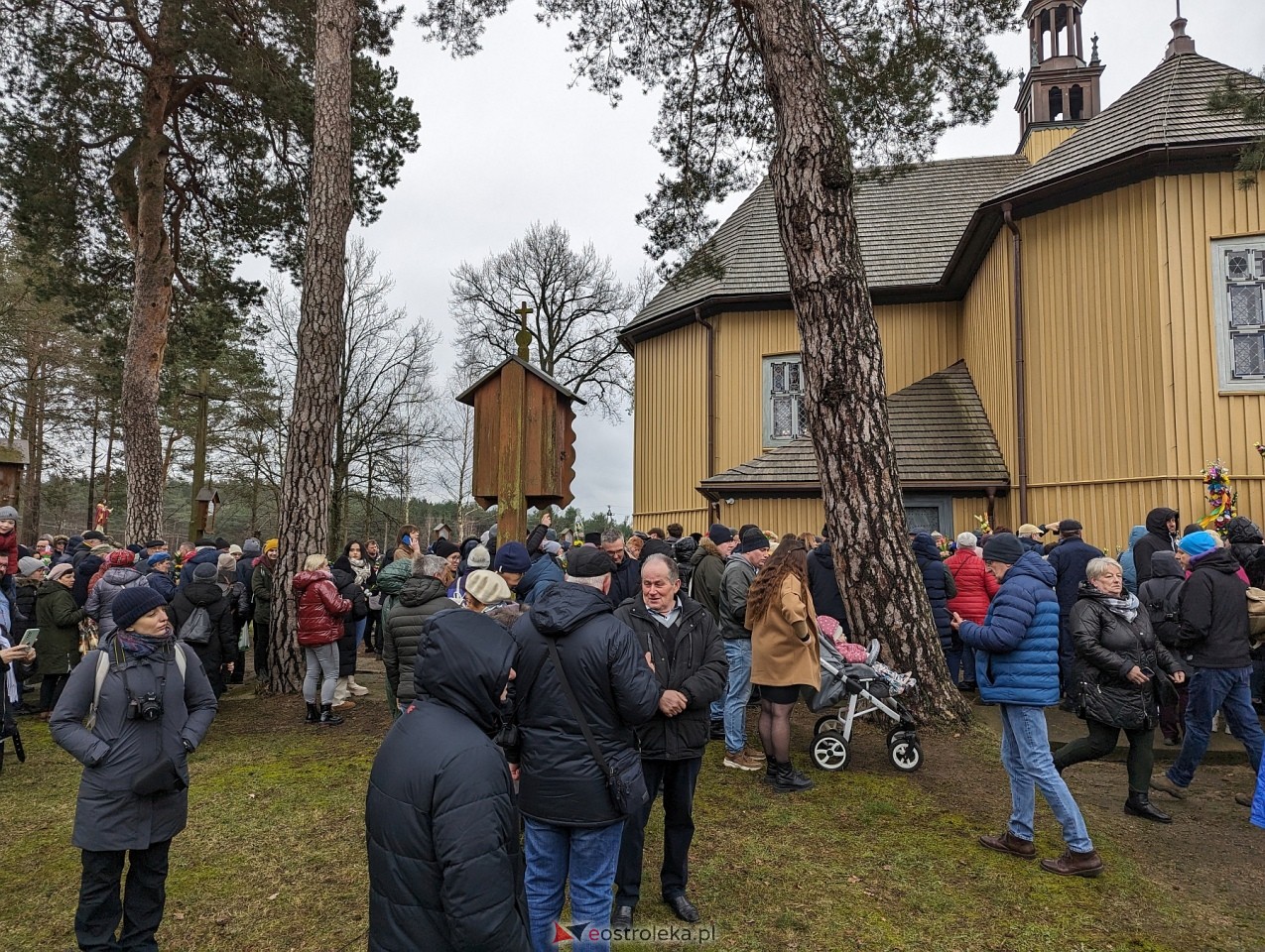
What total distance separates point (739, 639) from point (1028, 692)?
2669 millimetres

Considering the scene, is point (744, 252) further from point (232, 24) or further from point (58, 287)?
point (58, 287)

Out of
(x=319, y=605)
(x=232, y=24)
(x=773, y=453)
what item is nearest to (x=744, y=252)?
(x=773, y=453)

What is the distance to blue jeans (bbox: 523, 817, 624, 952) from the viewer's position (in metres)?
3.29

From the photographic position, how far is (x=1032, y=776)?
4.57 m

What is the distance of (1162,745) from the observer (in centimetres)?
703

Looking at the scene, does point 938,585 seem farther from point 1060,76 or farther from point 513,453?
point 1060,76

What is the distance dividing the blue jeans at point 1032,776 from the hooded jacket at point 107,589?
6.84 metres

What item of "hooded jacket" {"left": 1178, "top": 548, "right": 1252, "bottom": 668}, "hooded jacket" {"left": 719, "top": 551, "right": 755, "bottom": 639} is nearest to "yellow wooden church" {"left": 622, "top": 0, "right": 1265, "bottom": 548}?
"hooded jacket" {"left": 1178, "top": 548, "right": 1252, "bottom": 668}

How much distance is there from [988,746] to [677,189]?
861 centimetres

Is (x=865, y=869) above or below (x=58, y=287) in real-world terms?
below

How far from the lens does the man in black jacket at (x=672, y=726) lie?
4086mm

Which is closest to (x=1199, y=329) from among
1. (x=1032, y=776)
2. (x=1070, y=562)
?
(x=1070, y=562)

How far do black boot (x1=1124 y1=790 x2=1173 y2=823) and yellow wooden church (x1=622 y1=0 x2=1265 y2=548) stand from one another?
23.6ft

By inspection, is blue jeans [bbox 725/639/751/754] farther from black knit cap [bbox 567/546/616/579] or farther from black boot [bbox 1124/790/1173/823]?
black knit cap [bbox 567/546/616/579]
